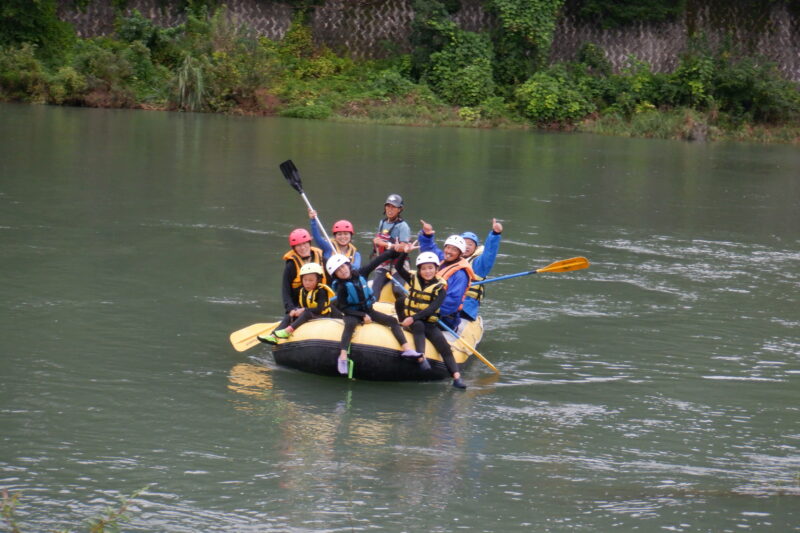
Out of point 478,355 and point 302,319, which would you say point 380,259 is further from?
point 478,355

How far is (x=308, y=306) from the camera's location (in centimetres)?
825

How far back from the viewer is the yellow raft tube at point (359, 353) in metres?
7.75

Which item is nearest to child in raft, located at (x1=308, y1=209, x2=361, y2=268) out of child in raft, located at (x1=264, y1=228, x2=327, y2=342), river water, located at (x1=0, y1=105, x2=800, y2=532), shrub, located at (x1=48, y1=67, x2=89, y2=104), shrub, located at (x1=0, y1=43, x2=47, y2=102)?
child in raft, located at (x1=264, y1=228, x2=327, y2=342)

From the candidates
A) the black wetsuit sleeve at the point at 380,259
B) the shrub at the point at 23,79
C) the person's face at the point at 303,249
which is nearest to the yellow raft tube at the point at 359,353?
the black wetsuit sleeve at the point at 380,259

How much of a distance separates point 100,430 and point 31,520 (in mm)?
1294

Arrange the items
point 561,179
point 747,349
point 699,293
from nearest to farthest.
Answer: point 747,349 → point 699,293 → point 561,179

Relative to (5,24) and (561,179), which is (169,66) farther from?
(561,179)

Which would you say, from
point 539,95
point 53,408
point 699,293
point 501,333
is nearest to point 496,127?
point 539,95

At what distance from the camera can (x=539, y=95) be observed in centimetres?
3059

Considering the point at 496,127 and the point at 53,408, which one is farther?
Result: the point at 496,127

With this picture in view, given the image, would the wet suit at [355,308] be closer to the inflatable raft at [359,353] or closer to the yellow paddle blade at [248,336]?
the inflatable raft at [359,353]

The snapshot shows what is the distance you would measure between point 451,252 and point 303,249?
114cm

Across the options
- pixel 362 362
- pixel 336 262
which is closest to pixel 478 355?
pixel 362 362

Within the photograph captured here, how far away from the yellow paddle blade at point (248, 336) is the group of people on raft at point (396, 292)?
6.7 inches
